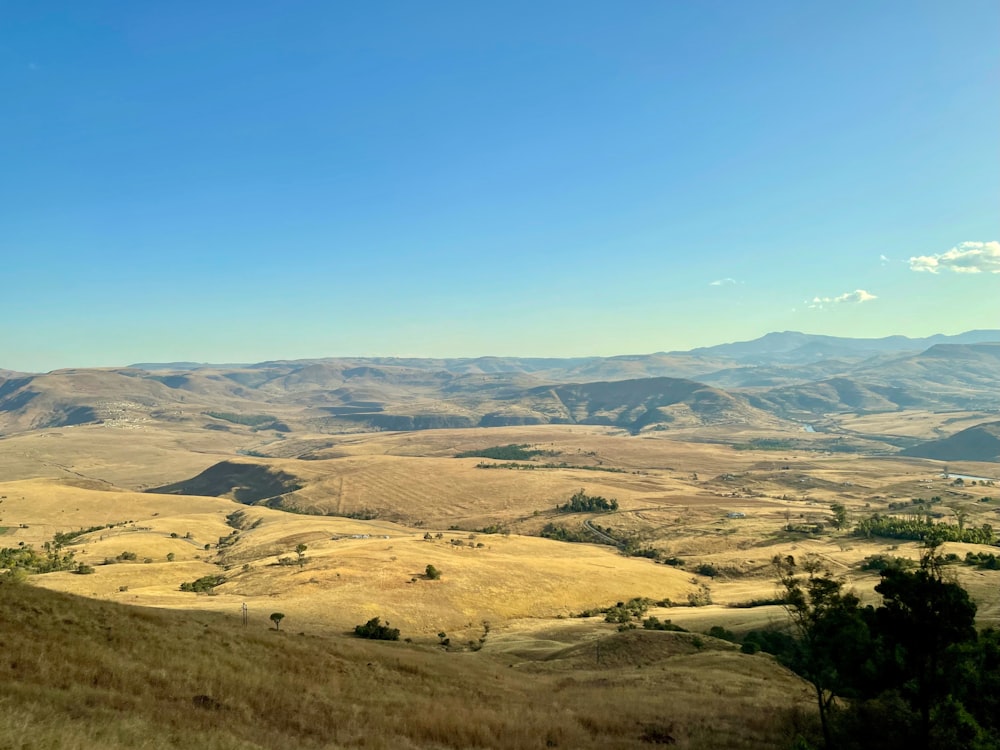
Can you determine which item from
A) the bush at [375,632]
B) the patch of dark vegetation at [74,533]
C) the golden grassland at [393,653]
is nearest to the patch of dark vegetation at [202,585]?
the golden grassland at [393,653]

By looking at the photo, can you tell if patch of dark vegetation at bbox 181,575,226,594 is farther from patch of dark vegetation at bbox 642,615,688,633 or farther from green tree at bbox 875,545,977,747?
green tree at bbox 875,545,977,747

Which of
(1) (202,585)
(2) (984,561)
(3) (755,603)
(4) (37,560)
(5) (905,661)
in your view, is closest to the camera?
(5) (905,661)

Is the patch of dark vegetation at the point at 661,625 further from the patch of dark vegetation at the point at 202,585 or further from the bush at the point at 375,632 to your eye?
the patch of dark vegetation at the point at 202,585

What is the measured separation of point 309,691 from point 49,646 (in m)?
11.0

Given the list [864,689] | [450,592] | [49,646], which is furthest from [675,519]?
[49,646]

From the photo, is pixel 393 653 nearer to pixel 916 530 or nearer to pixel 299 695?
pixel 299 695

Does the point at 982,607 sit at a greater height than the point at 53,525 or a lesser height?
greater

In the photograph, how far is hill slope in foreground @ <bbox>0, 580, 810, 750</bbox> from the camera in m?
18.0

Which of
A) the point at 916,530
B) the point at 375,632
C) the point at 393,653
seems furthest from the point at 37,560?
the point at 916,530

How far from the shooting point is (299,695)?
26.2 meters

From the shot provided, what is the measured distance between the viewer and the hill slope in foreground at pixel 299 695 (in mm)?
17983

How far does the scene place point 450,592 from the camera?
285 ft

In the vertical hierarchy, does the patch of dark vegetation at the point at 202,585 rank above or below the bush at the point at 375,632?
below

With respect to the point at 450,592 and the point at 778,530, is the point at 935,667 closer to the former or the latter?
the point at 450,592
